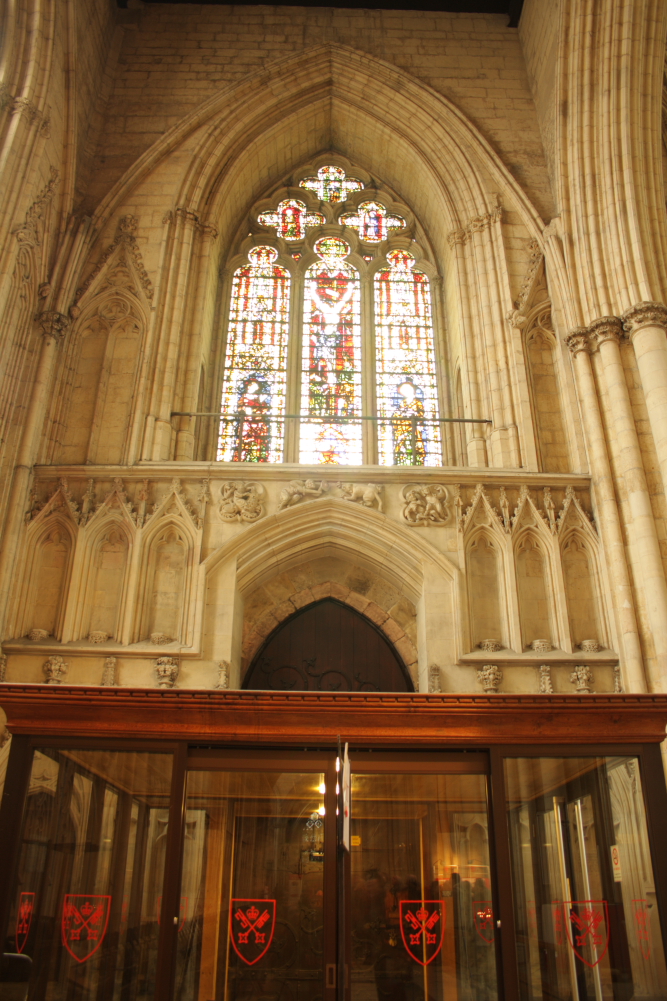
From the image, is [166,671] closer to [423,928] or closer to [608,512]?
[423,928]

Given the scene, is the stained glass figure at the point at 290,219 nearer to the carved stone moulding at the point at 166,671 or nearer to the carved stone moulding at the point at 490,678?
the carved stone moulding at the point at 166,671

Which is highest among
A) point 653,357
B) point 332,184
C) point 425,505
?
point 332,184

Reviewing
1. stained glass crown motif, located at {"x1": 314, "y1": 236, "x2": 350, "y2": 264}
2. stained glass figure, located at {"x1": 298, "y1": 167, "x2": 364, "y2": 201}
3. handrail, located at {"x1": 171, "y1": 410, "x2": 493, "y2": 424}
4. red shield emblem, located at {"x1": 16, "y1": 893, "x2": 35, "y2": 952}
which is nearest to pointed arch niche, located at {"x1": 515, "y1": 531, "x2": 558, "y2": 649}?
handrail, located at {"x1": 171, "y1": 410, "x2": 493, "y2": 424}

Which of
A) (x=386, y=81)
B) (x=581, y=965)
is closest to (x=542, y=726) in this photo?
(x=581, y=965)

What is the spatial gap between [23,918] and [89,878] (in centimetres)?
Result: 32

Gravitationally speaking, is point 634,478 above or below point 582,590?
above

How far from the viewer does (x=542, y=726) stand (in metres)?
4.19

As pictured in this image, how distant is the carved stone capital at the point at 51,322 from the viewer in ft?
29.1

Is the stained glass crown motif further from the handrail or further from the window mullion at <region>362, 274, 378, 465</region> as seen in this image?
the handrail

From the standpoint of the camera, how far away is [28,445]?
816 centimetres

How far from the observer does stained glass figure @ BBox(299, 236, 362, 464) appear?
388 inches

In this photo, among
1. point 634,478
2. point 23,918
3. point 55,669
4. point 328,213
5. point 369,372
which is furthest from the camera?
point 328,213

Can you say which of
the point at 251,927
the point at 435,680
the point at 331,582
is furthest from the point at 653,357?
the point at 251,927

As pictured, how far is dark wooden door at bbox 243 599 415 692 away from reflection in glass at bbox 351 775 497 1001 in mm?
4314
